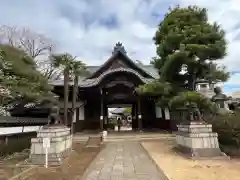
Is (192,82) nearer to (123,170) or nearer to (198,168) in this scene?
(198,168)

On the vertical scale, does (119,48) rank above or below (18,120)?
above

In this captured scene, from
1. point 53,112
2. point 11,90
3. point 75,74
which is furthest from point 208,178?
point 75,74

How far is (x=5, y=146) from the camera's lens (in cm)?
988

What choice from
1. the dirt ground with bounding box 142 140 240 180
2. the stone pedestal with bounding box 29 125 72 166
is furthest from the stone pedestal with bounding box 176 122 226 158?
the stone pedestal with bounding box 29 125 72 166

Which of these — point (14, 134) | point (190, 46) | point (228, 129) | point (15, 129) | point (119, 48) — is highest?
point (119, 48)

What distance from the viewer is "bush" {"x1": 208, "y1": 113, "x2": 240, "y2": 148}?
28.6ft

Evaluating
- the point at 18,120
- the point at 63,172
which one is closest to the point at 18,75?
the point at 18,120

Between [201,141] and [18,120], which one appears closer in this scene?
[201,141]

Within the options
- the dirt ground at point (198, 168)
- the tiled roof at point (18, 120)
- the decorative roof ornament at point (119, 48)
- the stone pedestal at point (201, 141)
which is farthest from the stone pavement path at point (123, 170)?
the decorative roof ornament at point (119, 48)

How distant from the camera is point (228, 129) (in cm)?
903

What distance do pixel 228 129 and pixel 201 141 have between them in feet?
4.44

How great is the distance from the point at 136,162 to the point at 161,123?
13049mm

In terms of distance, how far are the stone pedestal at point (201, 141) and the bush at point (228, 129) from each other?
713 millimetres

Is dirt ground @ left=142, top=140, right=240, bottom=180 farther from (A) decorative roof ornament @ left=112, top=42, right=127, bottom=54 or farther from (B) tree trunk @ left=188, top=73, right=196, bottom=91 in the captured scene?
(A) decorative roof ornament @ left=112, top=42, right=127, bottom=54
